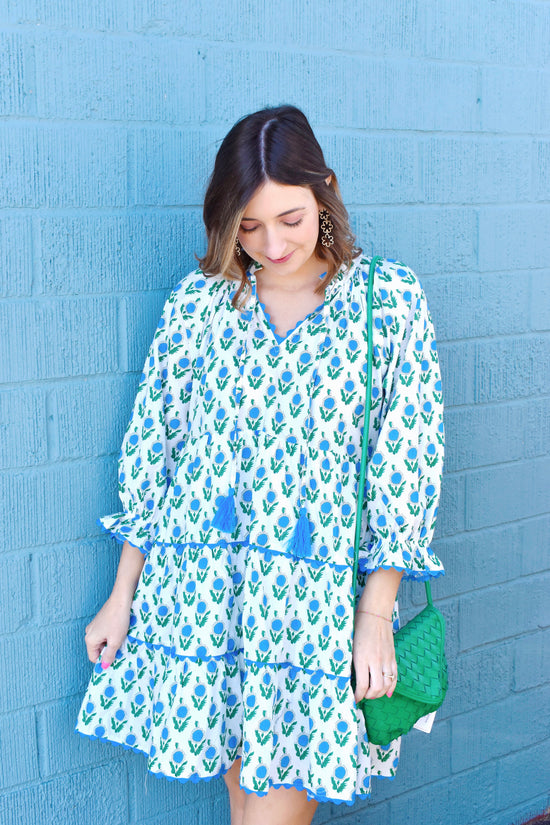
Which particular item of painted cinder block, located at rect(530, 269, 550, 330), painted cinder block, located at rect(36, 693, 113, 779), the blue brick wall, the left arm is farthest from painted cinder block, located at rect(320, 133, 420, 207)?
painted cinder block, located at rect(36, 693, 113, 779)

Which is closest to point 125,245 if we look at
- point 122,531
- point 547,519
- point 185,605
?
point 122,531

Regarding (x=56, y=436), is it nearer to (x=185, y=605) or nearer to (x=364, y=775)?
(x=185, y=605)

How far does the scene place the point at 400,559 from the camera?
1810 mm

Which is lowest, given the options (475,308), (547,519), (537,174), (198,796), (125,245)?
(198,796)

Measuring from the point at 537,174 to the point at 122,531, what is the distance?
1.58 meters

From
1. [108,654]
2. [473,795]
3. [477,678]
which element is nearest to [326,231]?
[108,654]

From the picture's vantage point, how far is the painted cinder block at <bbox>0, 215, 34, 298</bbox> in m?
1.95

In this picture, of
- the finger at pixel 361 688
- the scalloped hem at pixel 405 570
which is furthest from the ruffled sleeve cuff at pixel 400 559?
the finger at pixel 361 688

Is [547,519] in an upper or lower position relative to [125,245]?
lower

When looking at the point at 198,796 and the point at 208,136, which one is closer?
the point at 208,136

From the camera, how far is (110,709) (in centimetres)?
203

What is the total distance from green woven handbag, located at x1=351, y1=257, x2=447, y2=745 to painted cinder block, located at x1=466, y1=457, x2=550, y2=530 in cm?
89

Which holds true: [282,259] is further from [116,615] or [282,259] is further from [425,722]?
[425,722]

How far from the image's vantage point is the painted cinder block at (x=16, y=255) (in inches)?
76.8
